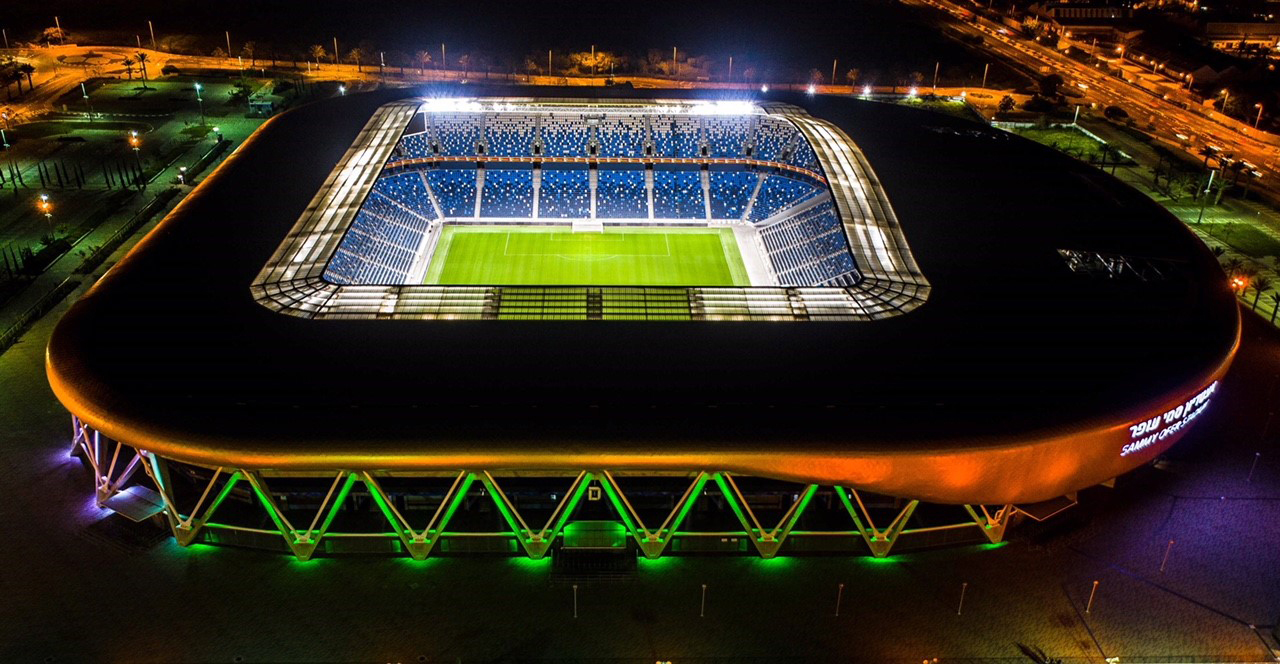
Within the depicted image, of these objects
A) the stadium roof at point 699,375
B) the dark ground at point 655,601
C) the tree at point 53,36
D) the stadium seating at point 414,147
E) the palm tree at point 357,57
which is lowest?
the dark ground at point 655,601

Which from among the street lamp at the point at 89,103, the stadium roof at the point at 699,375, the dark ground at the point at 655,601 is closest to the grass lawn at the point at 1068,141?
the stadium roof at the point at 699,375

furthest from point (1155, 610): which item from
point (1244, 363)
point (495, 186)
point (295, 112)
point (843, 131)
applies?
point (295, 112)

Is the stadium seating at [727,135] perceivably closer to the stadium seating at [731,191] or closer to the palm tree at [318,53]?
the stadium seating at [731,191]

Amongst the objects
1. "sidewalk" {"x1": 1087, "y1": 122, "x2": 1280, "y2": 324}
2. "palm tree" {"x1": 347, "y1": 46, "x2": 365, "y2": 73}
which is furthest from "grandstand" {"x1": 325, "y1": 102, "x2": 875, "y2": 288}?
"palm tree" {"x1": 347, "y1": 46, "x2": 365, "y2": 73}

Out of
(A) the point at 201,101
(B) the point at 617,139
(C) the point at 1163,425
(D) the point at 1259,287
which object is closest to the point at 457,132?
(B) the point at 617,139

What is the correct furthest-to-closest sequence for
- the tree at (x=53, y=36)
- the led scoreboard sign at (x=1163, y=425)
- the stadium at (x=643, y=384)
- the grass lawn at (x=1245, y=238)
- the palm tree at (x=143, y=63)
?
1. the tree at (x=53, y=36)
2. the palm tree at (x=143, y=63)
3. the grass lawn at (x=1245, y=238)
4. the led scoreboard sign at (x=1163, y=425)
5. the stadium at (x=643, y=384)

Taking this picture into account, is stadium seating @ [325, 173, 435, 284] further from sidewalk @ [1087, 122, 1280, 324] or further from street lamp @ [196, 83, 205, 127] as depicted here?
sidewalk @ [1087, 122, 1280, 324]

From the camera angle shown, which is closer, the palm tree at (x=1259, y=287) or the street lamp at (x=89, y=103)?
the palm tree at (x=1259, y=287)
